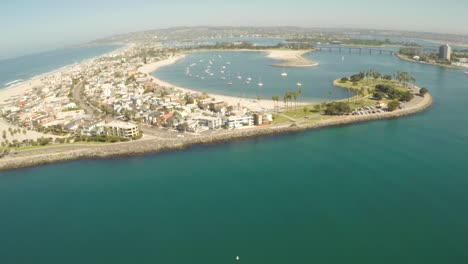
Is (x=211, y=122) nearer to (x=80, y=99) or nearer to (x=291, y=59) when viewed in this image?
(x=80, y=99)

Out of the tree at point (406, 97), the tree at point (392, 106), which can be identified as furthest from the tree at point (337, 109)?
the tree at point (406, 97)

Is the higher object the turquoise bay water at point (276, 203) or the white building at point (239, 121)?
the white building at point (239, 121)

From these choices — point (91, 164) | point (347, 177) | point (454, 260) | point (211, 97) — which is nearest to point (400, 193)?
point (347, 177)

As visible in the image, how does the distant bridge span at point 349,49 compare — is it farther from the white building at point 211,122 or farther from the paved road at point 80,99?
→ the white building at point 211,122

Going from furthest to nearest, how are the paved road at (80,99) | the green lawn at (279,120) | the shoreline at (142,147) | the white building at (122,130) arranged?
the paved road at (80,99)
the green lawn at (279,120)
the white building at (122,130)
the shoreline at (142,147)

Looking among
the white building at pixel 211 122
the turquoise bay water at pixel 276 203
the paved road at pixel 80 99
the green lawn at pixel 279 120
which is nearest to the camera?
the turquoise bay water at pixel 276 203

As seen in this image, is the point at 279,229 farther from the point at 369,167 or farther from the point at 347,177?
the point at 369,167
